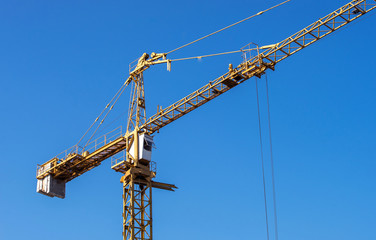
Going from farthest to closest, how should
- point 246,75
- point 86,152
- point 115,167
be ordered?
point 86,152, point 115,167, point 246,75

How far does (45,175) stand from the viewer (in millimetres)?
66438

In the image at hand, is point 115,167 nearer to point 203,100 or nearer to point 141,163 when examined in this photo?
point 141,163

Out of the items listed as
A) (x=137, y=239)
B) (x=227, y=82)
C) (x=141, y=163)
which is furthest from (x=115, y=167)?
(x=227, y=82)

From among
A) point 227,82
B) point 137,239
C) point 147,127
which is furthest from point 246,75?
point 137,239

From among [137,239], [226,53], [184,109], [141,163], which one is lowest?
[137,239]

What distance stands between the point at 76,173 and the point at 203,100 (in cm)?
1620

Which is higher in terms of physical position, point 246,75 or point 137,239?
point 246,75

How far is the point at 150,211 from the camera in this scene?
57812 mm

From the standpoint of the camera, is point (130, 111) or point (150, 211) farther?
point (130, 111)

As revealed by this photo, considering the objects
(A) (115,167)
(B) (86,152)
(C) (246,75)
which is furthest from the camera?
(B) (86,152)

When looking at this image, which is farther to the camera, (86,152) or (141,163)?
(86,152)

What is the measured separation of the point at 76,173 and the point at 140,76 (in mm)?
11298

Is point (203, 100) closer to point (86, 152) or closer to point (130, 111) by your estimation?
point (130, 111)

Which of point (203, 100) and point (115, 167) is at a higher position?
point (203, 100)
